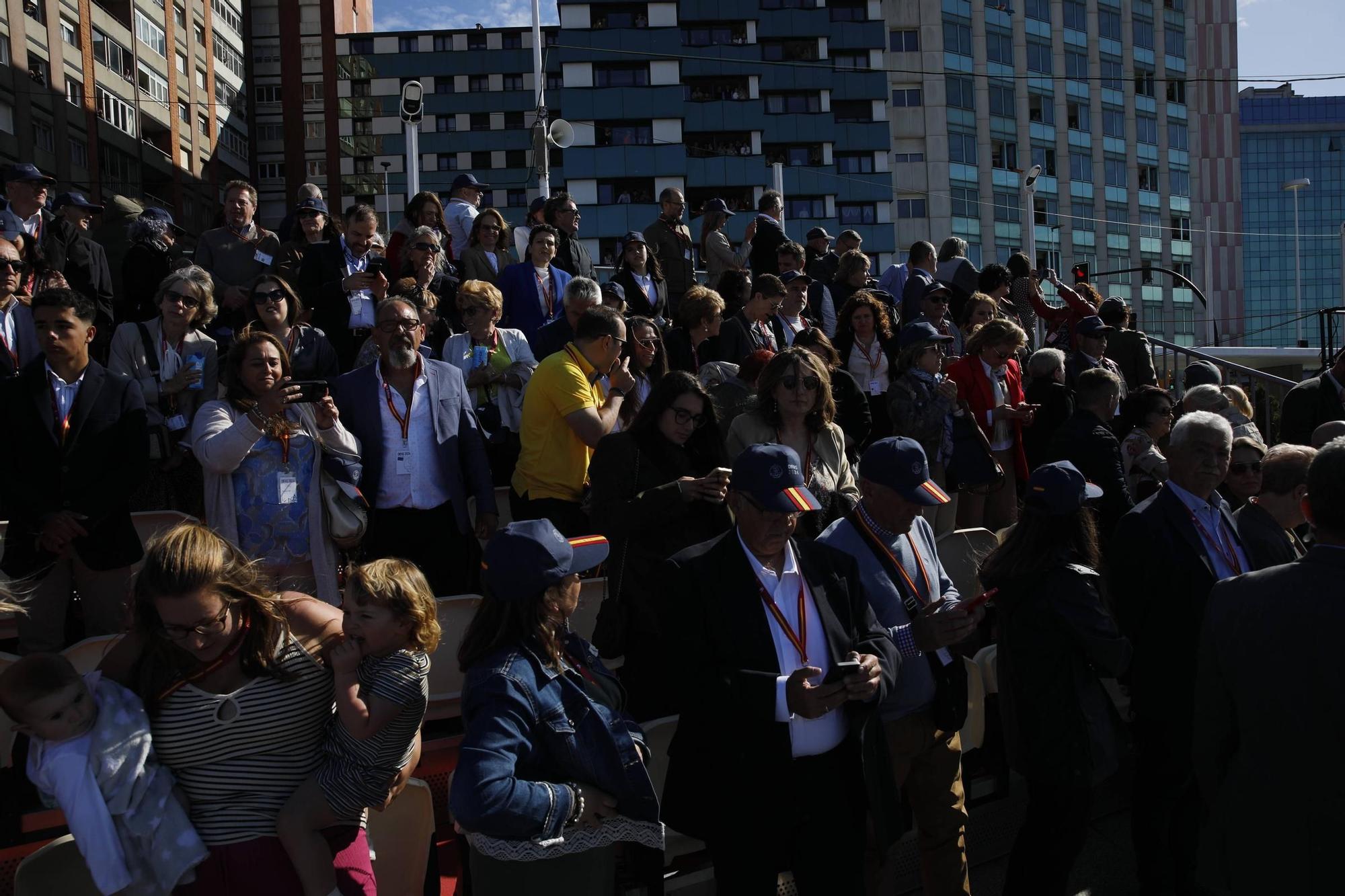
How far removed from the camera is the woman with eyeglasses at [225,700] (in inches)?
109

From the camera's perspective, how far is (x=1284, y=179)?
408ft

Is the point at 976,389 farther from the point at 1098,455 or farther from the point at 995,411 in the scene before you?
the point at 1098,455

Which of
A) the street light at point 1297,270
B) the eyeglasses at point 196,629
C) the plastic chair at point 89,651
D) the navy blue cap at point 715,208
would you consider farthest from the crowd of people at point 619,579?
the street light at point 1297,270

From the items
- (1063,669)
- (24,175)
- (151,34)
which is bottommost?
(1063,669)

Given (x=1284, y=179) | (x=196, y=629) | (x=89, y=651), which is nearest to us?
(x=196, y=629)

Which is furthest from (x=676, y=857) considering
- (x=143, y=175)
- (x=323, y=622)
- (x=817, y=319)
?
(x=143, y=175)

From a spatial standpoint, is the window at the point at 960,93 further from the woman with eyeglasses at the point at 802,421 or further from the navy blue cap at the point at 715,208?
the woman with eyeglasses at the point at 802,421

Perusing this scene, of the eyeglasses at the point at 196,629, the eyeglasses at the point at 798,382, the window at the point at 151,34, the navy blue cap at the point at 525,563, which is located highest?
the window at the point at 151,34

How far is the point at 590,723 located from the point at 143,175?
5562 centimetres

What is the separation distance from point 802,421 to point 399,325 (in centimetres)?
196

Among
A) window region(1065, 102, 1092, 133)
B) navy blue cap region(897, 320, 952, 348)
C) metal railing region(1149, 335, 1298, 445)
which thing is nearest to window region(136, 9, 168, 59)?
metal railing region(1149, 335, 1298, 445)

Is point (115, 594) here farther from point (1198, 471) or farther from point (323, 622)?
point (1198, 471)

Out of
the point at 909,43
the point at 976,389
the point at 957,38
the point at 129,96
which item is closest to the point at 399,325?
the point at 976,389

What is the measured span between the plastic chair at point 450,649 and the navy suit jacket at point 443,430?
725mm
